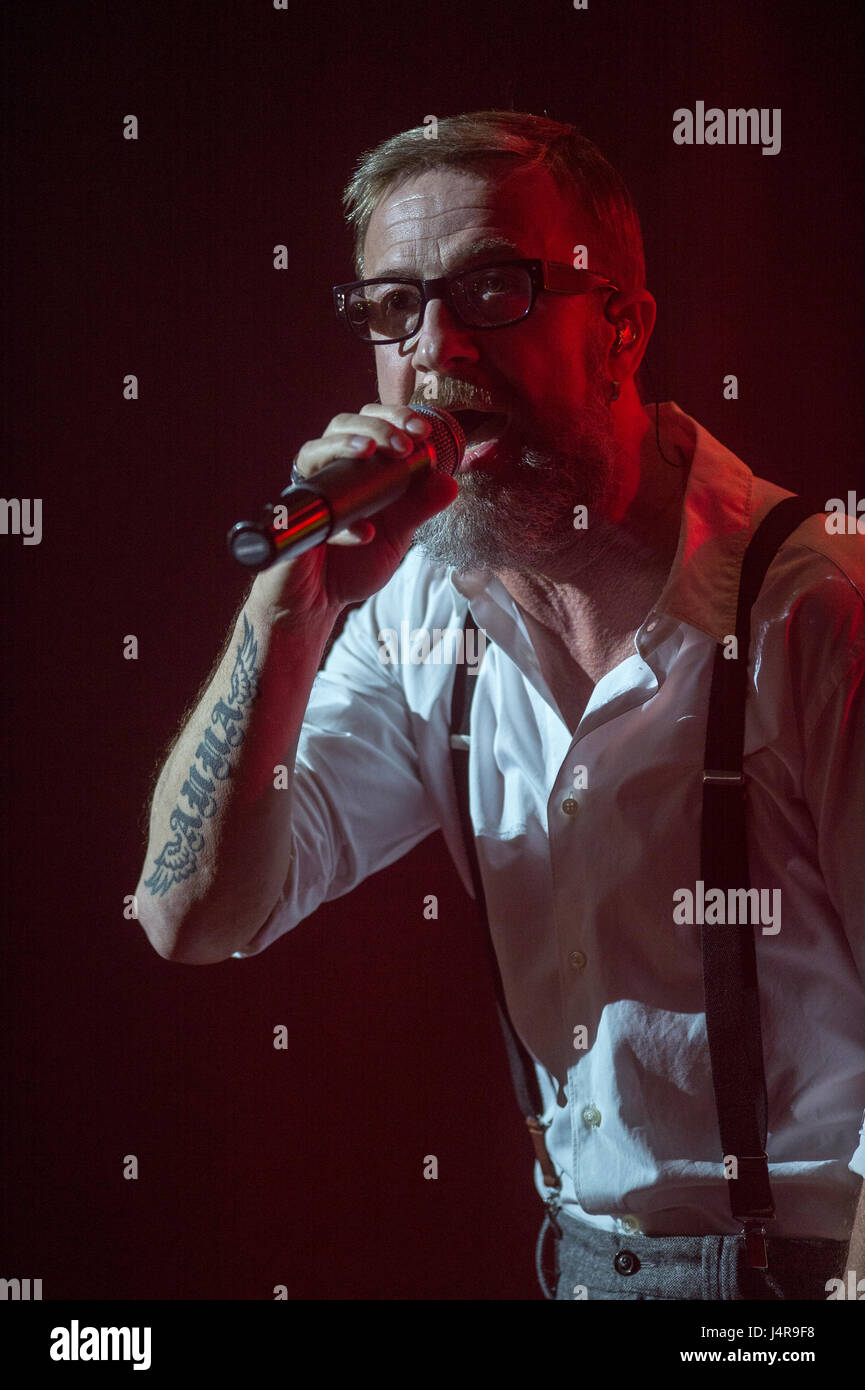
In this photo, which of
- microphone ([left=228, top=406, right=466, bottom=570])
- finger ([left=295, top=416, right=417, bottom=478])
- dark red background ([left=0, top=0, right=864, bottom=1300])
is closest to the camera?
microphone ([left=228, top=406, right=466, bottom=570])

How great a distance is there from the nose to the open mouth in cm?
6

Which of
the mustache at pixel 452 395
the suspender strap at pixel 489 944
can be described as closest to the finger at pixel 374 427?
the mustache at pixel 452 395

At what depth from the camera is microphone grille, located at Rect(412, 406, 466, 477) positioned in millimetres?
1134

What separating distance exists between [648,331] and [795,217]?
18.5 inches

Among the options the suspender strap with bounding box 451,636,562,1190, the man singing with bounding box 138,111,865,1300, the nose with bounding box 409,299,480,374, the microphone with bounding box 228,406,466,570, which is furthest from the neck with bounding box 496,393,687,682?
the microphone with bounding box 228,406,466,570

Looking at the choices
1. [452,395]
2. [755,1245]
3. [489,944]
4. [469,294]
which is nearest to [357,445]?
[452,395]

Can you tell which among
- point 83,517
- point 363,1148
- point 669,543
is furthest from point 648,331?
point 363,1148

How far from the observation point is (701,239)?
72.7 inches

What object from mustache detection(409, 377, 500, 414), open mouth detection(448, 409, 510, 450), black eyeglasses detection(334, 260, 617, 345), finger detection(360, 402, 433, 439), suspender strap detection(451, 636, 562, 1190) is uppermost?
black eyeglasses detection(334, 260, 617, 345)

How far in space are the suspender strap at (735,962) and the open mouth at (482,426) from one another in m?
0.34

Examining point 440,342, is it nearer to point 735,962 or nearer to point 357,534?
point 357,534

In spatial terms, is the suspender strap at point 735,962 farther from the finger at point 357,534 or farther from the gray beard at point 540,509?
the finger at point 357,534

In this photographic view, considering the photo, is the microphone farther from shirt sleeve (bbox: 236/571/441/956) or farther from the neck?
shirt sleeve (bbox: 236/571/441/956)

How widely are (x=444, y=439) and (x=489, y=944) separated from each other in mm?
706
